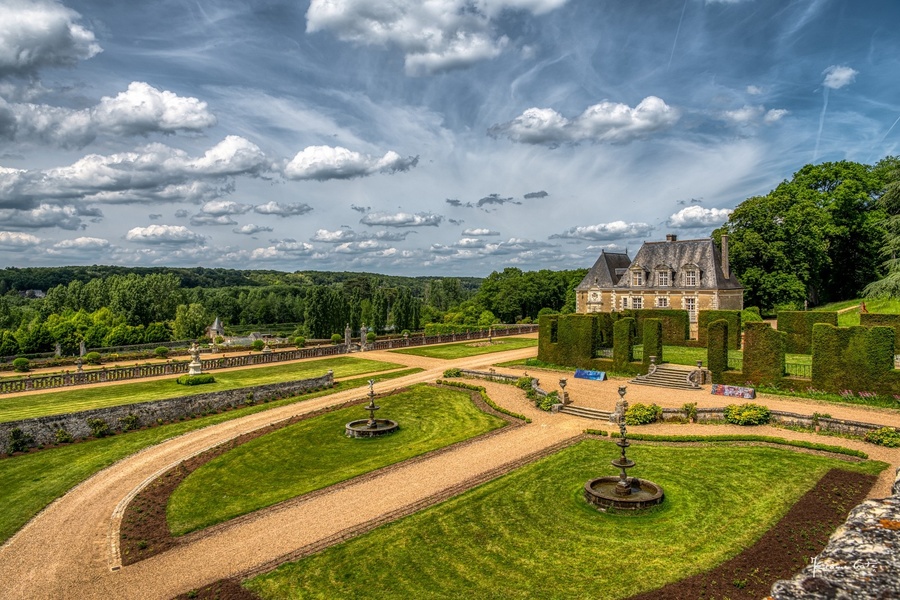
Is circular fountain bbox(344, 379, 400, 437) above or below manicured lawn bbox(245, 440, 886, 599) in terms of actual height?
above

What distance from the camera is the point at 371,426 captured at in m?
26.4

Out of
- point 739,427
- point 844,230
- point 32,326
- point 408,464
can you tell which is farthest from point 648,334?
point 32,326

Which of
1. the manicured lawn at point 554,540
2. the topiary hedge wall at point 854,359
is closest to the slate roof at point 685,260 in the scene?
the topiary hedge wall at point 854,359

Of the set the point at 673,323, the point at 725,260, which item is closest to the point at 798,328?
the point at 673,323

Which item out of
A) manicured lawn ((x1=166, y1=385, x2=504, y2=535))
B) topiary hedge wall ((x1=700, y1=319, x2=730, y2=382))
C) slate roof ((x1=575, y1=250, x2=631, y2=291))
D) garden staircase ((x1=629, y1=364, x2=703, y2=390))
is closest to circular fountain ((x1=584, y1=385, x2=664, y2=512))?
manicured lawn ((x1=166, y1=385, x2=504, y2=535))

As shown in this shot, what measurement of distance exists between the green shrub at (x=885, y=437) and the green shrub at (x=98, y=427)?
112 feet

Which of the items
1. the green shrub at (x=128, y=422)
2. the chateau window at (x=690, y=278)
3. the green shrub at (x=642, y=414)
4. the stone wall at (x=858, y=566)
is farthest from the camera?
the chateau window at (x=690, y=278)

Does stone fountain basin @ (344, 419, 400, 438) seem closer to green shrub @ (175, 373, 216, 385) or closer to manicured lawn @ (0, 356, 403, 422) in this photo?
manicured lawn @ (0, 356, 403, 422)

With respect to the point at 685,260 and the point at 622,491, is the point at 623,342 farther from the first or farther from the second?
the point at 622,491

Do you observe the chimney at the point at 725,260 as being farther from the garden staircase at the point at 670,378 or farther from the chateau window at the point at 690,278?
the garden staircase at the point at 670,378

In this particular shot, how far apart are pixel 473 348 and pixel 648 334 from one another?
2235 cm

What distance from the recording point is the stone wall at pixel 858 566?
6.85 meters

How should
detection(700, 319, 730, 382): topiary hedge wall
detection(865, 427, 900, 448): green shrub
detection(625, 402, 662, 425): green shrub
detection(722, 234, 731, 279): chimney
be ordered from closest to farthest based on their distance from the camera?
detection(865, 427, 900, 448): green shrub < detection(625, 402, 662, 425): green shrub < detection(700, 319, 730, 382): topiary hedge wall < detection(722, 234, 731, 279): chimney

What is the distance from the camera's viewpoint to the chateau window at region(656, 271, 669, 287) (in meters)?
52.6
